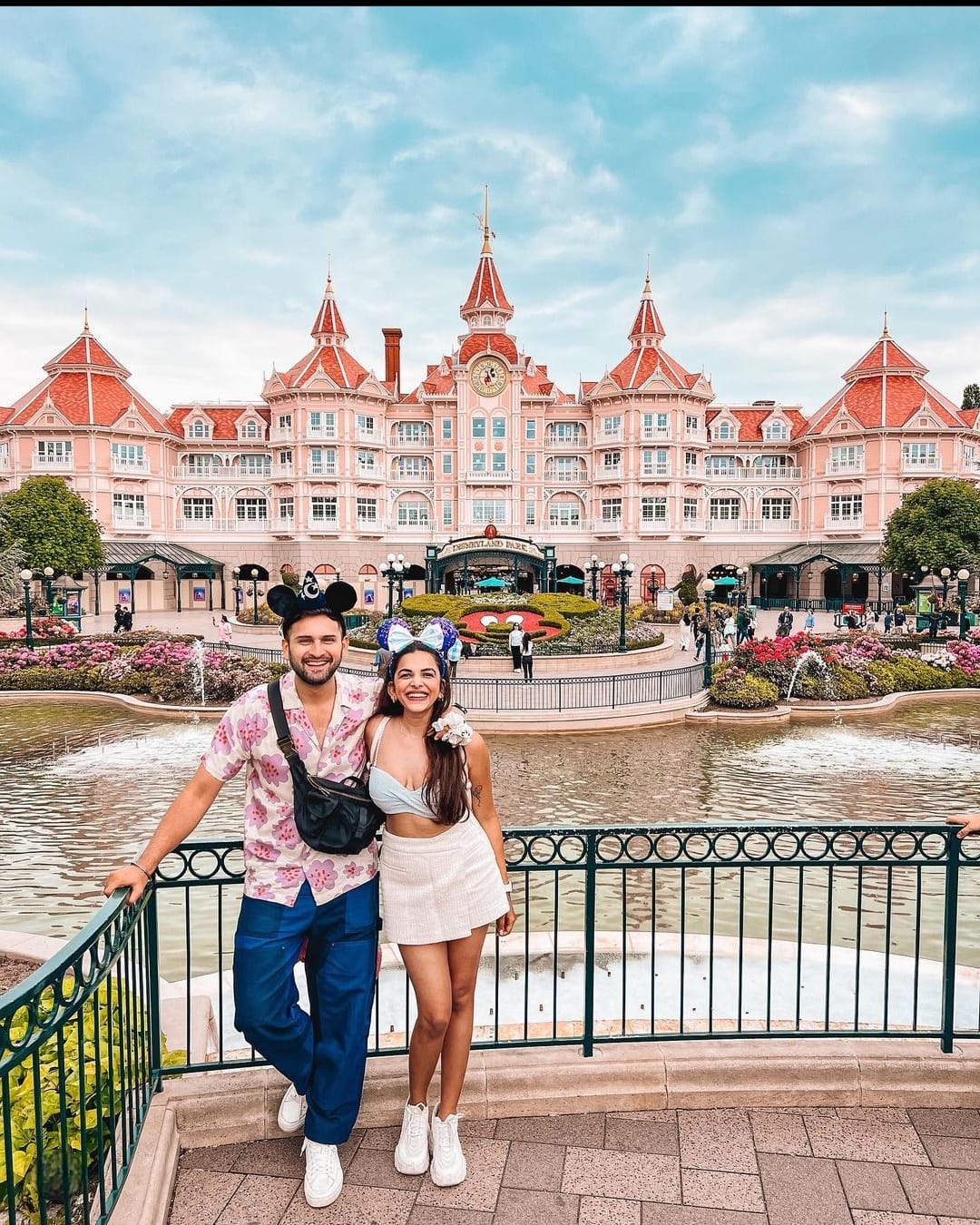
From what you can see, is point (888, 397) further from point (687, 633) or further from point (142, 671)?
point (142, 671)

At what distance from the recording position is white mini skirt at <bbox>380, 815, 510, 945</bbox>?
A: 3330 millimetres

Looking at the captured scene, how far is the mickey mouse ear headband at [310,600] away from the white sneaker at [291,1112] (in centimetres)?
218

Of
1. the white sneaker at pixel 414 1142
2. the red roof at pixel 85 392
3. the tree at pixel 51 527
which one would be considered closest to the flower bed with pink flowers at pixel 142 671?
the white sneaker at pixel 414 1142

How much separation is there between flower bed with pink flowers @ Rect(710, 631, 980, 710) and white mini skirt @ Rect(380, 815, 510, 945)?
16.3 m

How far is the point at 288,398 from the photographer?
51.1 metres

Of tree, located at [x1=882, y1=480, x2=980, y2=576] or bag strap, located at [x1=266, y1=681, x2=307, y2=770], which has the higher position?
tree, located at [x1=882, y1=480, x2=980, y2=576]

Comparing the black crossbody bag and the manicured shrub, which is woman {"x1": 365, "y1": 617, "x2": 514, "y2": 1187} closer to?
the black crossbody bag

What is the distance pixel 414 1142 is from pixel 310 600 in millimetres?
2400

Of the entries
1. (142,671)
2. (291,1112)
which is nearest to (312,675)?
(291,1112)

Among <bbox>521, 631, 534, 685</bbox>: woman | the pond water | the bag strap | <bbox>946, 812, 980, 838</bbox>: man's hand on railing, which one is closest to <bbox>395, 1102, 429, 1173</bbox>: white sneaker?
the bag strap

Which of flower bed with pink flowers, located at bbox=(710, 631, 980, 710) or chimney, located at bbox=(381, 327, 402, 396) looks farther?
chimney, located at bbox=(381, 327, 402, 396)

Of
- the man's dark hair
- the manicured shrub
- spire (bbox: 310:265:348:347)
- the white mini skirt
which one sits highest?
spire (bbox: 310:265:348:347)

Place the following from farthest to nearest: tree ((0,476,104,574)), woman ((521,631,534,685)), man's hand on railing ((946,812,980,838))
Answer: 1. tree ((0,476,104,574))
2. woman ((521,631,534,685))
3. man's hand on railing ((946,812,980,838))

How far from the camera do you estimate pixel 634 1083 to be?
3.98 meters
